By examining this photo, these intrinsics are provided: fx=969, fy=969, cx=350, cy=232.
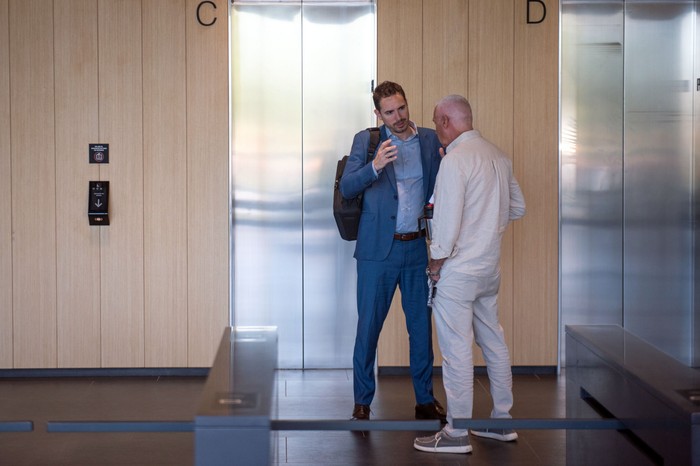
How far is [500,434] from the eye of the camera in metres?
5.06

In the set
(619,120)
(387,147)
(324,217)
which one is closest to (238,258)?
(324,217)

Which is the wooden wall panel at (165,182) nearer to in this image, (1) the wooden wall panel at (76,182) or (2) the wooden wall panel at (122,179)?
(2) the wooden wall panel at (122,179)

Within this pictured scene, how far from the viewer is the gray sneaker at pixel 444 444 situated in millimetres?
4781

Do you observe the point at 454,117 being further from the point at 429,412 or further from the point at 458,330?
the point at 429,412

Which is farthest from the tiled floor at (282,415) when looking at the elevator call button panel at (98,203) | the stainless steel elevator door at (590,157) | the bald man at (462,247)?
the elevator call button panel at (98,203)

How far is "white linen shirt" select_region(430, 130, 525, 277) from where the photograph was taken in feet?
15.4

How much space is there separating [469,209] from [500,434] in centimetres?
123

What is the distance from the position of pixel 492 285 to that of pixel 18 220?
3.48m

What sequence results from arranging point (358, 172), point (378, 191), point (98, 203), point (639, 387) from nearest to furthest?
point (639, 387)
point (358, 172)
point (378, 191)
point (98, 203)

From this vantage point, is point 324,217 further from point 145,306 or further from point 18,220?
point 18,220

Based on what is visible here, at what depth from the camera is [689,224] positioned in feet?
22.9

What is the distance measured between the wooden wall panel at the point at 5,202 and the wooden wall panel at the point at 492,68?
10.3 feet

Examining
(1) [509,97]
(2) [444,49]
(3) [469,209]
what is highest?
(2) [444,49]

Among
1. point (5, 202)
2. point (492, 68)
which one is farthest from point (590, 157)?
point (5, 202)
